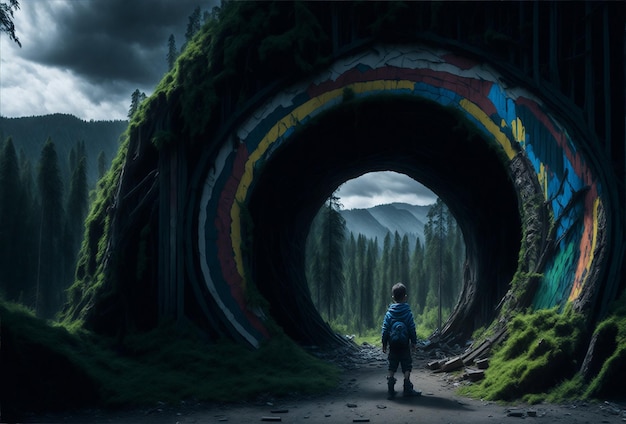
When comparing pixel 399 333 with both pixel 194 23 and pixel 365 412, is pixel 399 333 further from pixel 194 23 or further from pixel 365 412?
pixel 194 23

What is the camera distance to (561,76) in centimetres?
856

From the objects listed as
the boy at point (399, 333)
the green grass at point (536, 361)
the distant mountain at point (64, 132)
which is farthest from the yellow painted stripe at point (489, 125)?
the distant mountain at point (64, 132)

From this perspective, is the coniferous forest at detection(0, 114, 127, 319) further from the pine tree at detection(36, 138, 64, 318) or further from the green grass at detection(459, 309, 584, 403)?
the green grass at detection(459, 309, 584, 403)

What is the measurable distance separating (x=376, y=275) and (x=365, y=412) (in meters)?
63.2

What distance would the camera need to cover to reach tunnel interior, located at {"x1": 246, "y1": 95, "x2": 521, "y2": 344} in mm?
9602

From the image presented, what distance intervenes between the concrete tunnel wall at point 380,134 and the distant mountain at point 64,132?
15154 centimetres

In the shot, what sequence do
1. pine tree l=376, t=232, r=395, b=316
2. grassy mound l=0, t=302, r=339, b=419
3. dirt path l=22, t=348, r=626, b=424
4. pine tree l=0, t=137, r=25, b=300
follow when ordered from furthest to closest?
pine tree l=376, t=232, r=395, b=316 < pine tree l=0, t=137, r=25, b=300 < grassy mound l=0, t=302, r=339, b=419 < dirt path l=22, t=348, r=626, b=424

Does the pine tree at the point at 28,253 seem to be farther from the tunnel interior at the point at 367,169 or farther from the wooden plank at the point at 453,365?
the wooden plank at the point at 453,365

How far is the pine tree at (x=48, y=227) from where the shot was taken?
116 feet

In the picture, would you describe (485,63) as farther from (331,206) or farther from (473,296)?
(331,206)

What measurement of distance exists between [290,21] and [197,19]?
235 cm

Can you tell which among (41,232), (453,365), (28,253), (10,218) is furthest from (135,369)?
(28,253)

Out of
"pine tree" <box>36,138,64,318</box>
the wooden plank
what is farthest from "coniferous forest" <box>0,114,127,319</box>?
the wooden plank

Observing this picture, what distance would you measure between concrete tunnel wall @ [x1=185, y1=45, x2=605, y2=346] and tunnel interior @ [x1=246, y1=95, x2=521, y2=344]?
56 millimetres
